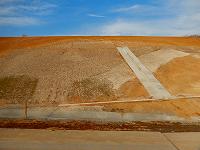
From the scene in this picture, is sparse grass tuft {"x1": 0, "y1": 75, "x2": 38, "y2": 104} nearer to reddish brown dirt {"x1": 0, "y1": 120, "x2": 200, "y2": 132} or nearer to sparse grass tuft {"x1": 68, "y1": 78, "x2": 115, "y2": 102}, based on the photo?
sparse grass tuft {"x1": 68, "y1": 78, "x2": 115, "y2": 102}

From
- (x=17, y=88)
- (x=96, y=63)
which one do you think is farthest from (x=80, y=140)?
(x=96, y=63)

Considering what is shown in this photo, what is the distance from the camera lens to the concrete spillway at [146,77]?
17.0 metres

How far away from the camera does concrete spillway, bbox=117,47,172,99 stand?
55.8 ft

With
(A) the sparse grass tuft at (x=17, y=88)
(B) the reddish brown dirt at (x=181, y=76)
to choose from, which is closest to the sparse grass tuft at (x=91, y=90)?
(A) the sparse grass tuft at (x=17, y=88)

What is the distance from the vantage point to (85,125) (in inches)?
540

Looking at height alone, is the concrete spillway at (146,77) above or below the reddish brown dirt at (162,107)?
above

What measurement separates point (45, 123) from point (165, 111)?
15.2 feet

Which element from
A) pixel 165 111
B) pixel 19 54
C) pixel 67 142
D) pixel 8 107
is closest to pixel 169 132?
pixel 165 111

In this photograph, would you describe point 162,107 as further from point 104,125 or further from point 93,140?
point 93,140

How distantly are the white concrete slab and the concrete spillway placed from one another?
4895 millimetres

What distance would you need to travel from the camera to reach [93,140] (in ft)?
35.7

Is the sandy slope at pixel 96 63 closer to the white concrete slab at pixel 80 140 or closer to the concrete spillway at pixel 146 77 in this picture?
the concrete spillway at pixel 146 77

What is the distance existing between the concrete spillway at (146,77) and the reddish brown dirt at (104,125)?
264 centimetres

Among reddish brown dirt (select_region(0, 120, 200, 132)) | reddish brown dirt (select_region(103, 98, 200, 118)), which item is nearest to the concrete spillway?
reddish brown dirt (select_region(103, 98, 200, 118))
